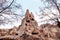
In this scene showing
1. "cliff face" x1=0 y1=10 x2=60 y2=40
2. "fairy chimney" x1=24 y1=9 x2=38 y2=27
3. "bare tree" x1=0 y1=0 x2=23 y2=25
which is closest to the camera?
"cliff face" x1=0 y1=10 x2=60 y2=40

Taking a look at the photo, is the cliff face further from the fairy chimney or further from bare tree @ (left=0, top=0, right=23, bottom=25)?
bare tree @ (left=0, top=0, right=23, bottom=25)

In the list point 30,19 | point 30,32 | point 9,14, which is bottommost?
point 30,32

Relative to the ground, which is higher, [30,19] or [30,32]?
[30,19]

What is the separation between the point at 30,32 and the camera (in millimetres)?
3955

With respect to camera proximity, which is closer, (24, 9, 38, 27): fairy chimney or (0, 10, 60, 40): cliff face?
(0, 10, 60, 40): cliff face

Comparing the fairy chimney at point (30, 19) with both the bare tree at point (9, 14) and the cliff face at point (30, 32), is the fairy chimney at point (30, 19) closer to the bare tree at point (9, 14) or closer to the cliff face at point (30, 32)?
the cliff face at point (30, 32)

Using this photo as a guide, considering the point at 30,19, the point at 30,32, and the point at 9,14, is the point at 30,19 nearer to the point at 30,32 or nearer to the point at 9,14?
the point at 30,32

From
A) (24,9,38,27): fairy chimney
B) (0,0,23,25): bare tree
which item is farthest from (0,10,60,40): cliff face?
(0,0,23,25): bare tree

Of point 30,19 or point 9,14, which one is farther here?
point 9,14

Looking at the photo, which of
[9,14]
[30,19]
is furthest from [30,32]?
[9,14]

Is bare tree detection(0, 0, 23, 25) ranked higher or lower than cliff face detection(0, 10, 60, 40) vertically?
higher

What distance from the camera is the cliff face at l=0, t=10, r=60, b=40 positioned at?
3922 mm

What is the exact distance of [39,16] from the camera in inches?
169

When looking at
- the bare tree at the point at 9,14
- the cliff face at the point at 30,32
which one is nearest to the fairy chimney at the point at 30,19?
the cliff face at the point at 30,32
